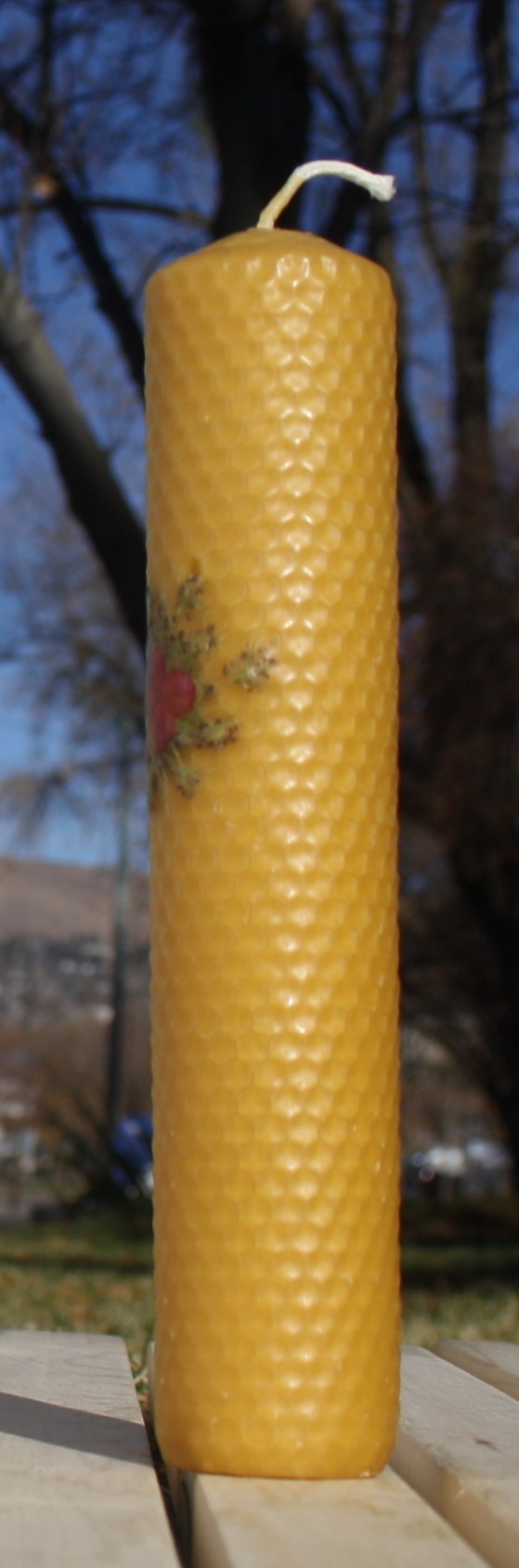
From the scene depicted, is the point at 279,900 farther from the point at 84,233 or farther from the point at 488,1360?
the point at 84,233

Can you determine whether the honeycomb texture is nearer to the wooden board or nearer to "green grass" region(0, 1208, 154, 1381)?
the wooden board

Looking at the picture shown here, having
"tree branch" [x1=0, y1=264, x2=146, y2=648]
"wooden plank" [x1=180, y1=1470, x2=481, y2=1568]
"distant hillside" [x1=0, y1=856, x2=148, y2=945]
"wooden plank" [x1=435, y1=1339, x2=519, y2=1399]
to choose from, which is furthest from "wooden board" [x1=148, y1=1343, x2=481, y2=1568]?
"distant hillside" [x1=0, y1=856, x2=148, y2=945]

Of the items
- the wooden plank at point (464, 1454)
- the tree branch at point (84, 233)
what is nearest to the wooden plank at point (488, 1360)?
the wooden plank at point (464, 1454)

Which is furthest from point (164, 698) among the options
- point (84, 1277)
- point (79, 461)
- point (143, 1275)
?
point (143, 1275)

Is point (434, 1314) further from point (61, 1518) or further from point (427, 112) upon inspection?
point (427, 112)

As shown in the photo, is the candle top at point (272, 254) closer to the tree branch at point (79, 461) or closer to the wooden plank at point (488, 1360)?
the wooden plank at point (488, 1360)

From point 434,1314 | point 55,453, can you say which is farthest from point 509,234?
point 434,1314
